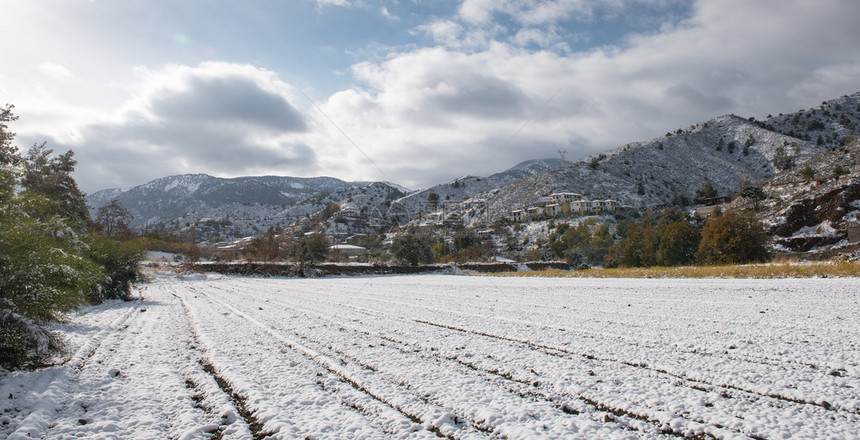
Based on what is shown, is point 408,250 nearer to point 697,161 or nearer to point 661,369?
point 661,369

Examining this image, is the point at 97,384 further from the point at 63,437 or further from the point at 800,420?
the point at 800,420

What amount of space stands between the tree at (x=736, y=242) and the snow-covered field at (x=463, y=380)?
91.4 feet

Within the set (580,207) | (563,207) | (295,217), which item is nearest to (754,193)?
(580,207)

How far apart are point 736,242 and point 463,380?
34827 millimetres

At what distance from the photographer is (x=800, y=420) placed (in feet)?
9.22

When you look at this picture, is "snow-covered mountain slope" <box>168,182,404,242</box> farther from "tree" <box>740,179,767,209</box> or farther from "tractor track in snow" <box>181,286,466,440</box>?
"tractor track in snow" <box>181,286,466,440</box>

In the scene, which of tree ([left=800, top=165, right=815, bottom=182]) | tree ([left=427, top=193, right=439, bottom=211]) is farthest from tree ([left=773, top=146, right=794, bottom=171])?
tree ([left=427, top=193, right=439, bottom=211])

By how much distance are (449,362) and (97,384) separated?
3.66m

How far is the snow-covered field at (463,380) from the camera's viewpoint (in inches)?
117

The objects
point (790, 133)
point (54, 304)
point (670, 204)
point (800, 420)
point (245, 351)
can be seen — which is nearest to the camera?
point (800, 420)

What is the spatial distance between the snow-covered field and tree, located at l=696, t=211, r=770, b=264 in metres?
27.9

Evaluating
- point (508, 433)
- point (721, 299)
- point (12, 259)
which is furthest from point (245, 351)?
point (721, 299)

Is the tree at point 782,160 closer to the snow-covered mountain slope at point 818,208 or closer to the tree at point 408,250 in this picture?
the snow-covered mountain slope at point 818,208

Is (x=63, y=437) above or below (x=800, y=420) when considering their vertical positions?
below
